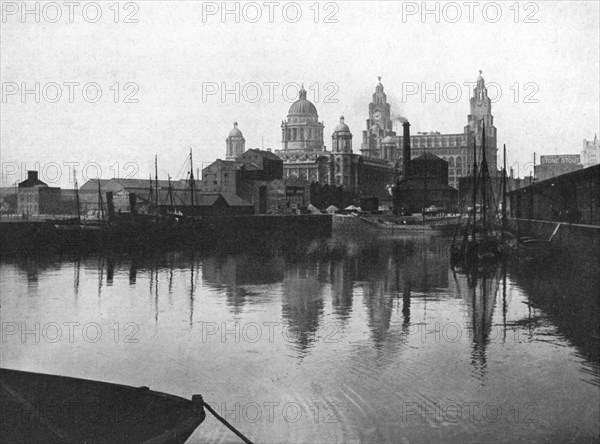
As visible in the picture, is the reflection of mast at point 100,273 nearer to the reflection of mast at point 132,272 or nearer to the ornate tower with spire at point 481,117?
the reflection of mast at point 132,272

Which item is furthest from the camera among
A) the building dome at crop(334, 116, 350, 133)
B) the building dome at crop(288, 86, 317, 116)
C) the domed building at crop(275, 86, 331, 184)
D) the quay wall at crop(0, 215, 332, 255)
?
the building dome at crop(288, 86, 317, 116)

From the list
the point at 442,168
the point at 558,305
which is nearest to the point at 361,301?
the point at 558,305

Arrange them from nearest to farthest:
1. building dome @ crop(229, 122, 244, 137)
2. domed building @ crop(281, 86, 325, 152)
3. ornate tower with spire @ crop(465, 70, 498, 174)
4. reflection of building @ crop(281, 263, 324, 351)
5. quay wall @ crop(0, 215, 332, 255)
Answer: reflection of building @ crop(281, 263, 324, 351) < quay wall @ crop(0, 215, 332, 255) < domed building @ crop(281, 86, 325, 152) < building dome @ crop(229, 122, 244, 137) < ornate tower with spire @ crop(465, 70, 498, 174)

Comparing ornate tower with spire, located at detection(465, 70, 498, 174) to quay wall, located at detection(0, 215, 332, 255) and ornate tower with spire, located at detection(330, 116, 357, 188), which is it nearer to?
ornate tower with spire, located at detection(330, 116, 357, 188)

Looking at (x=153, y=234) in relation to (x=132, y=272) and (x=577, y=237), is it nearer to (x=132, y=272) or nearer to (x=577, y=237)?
(x=132, y=272)

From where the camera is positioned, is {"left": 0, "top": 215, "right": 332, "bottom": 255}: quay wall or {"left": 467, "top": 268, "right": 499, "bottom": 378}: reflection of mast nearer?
{"left": 467, "top": 268, "right": 499, "bottom": 378}: reflection of mast

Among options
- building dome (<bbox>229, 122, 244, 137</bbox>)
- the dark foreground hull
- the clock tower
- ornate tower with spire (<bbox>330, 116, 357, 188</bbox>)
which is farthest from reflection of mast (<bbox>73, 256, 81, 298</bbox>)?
the clock tower
